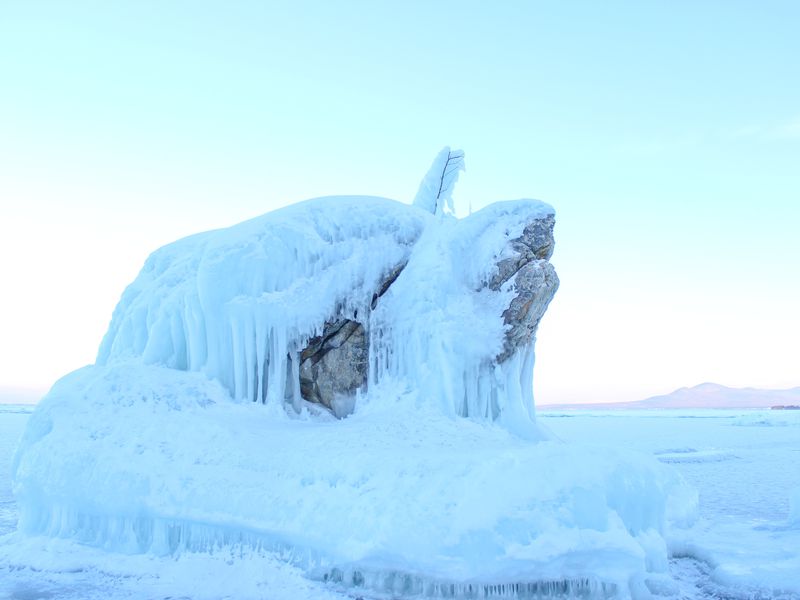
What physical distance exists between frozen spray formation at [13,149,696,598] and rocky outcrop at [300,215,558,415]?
0.16 feet

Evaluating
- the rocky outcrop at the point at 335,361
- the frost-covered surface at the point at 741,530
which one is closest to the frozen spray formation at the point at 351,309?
the rocky outcrop at the point at 335,361

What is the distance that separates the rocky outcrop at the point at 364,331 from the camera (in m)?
13.7

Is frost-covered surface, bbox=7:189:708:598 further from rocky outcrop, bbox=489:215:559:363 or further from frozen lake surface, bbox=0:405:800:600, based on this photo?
frozen lake surface, bbox=0:405:800:600

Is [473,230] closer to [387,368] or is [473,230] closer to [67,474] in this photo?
[387,368]

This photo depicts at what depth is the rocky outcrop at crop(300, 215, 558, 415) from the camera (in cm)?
1373

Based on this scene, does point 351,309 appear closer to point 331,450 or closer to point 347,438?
point 347,438

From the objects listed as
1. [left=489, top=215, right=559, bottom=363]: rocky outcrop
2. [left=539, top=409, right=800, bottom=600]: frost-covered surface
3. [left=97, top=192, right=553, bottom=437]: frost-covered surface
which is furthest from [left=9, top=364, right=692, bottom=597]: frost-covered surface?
[left=489, top=215, right=559, bottom=363]: rocky outcrop

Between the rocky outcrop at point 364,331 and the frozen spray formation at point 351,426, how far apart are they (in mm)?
47

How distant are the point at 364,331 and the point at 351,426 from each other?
2.74 meters

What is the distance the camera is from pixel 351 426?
1204 cm

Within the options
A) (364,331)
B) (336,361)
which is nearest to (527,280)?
(364,331)

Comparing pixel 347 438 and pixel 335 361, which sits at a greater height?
pixel 335 361

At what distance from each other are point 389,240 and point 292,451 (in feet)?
19.5

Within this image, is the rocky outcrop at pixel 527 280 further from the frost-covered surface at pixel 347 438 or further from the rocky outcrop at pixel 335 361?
the rocky outcrop at pixel 335 361
